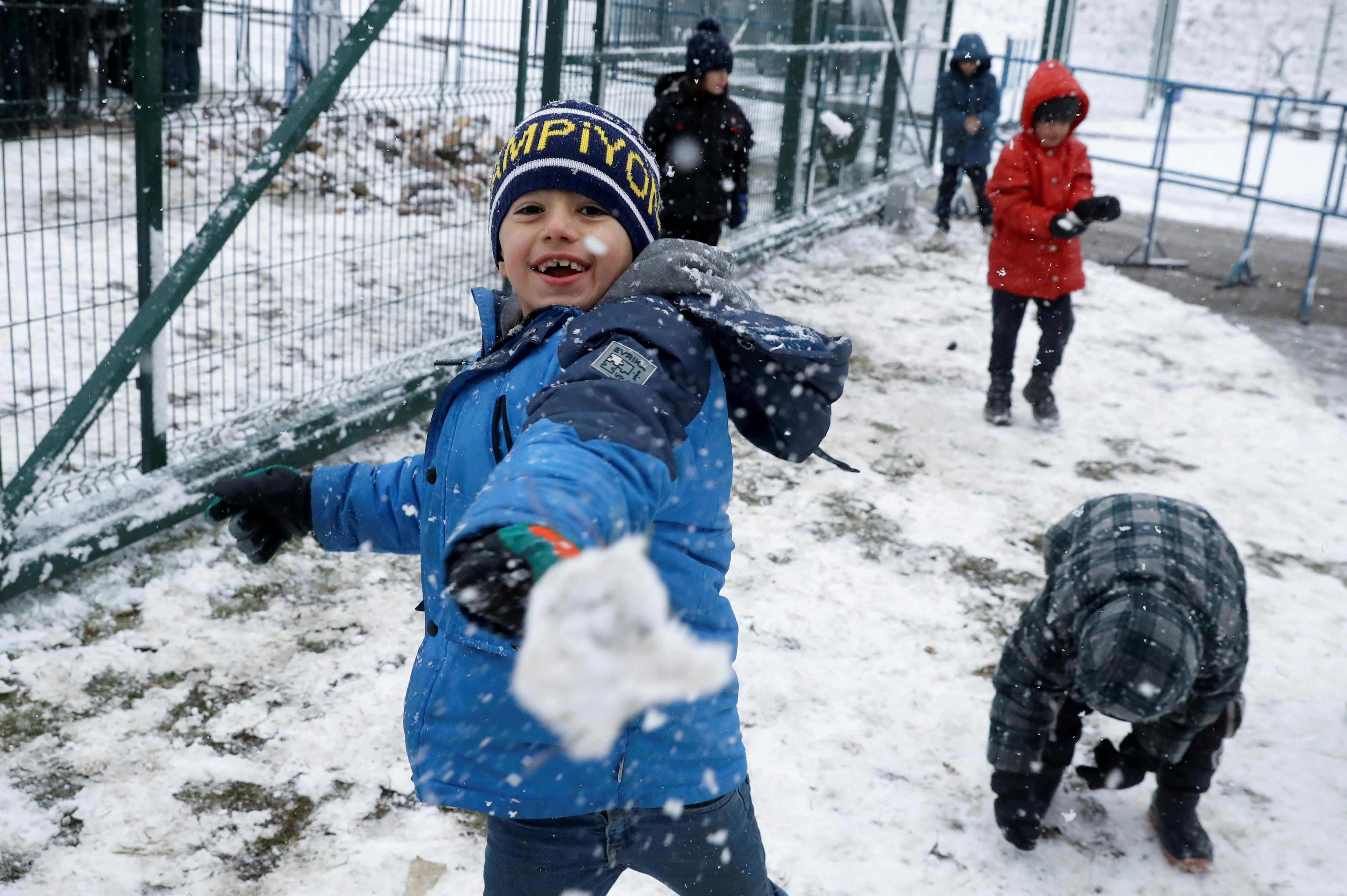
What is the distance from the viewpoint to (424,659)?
1440 mm

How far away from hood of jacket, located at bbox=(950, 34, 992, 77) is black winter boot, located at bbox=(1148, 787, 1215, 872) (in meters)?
7.35

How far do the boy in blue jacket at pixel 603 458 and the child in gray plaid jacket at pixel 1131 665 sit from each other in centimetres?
94

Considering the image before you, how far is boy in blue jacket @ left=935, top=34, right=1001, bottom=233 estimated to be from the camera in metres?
8.73

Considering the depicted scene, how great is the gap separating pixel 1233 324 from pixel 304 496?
7119 mm

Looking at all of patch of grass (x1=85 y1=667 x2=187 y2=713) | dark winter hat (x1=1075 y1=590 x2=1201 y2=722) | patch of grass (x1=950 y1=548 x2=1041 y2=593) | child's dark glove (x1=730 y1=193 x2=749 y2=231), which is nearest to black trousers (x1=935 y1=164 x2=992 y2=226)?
child's dark glove (x1=730 y1=193 x2=749 y2=231)

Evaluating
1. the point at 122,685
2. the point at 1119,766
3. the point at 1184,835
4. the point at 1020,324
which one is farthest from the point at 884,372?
the point at 122,685

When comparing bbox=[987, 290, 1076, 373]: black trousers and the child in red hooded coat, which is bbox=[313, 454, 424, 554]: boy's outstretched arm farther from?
bbox=[987, 290, 1076, 373]: black trousers

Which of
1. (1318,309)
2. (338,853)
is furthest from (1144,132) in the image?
(338,853)

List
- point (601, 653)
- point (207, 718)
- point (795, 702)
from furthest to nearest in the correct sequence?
point (795, 702), point (207, 718), point (601, 653)

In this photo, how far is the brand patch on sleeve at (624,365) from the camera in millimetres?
1136

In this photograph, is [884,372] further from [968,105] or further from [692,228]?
[968,105]

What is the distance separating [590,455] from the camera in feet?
3.20

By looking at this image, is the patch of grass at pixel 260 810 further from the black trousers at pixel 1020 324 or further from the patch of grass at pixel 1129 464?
the black trousers at pixel 1020 324

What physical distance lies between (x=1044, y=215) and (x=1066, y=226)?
146 mm
